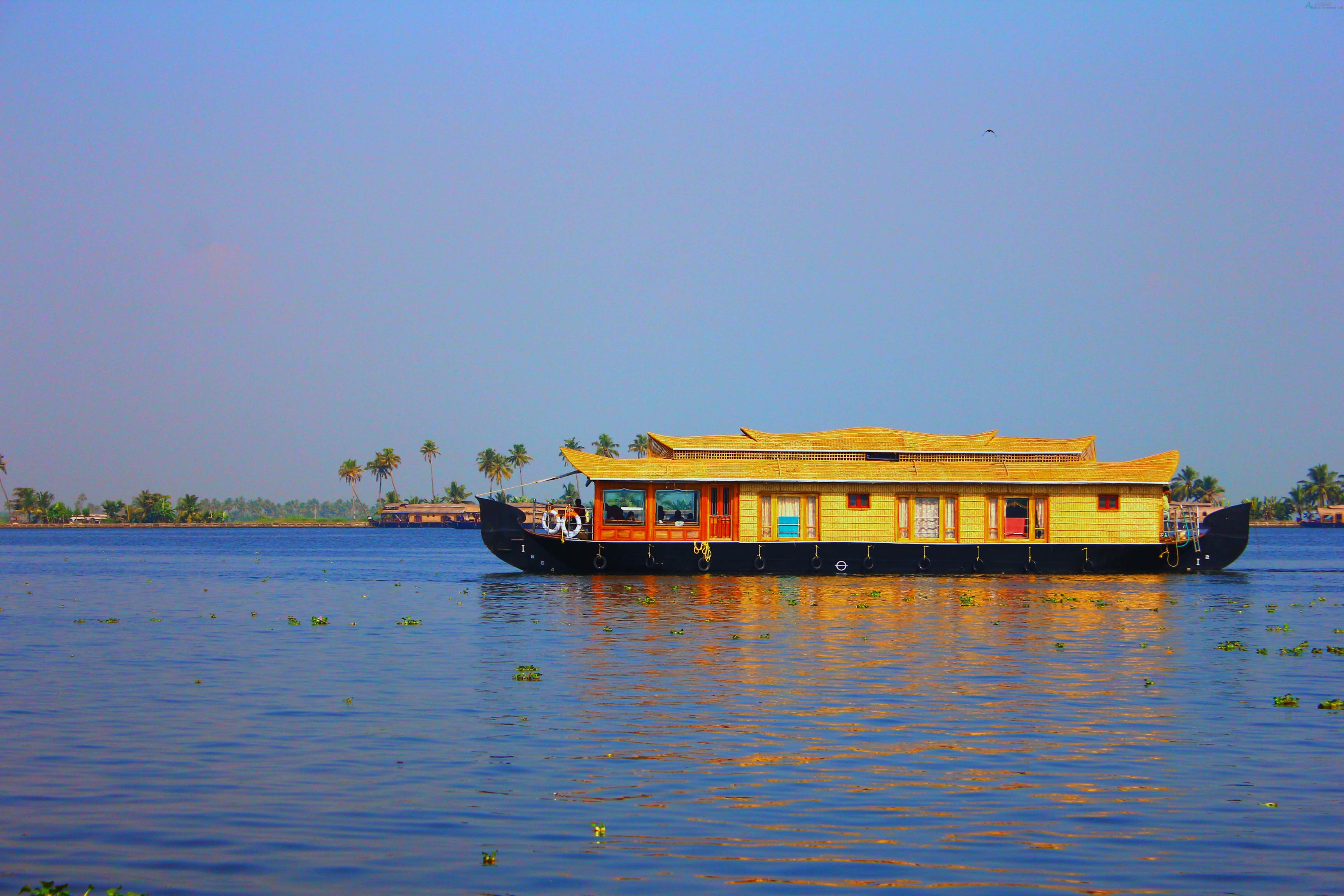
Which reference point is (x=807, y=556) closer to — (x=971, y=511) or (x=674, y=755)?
(x=971, y=511)

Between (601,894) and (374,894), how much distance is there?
1979mm

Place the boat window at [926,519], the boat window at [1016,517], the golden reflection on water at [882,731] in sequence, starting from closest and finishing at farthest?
the golden reflection on water at [882,731] < the boat window at [926,519] < the boat window at [1016,517]

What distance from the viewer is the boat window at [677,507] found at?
50.4 metres

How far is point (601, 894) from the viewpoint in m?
10.5

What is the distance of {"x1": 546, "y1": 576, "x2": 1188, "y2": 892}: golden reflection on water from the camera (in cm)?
1205

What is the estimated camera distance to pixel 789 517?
50.9 meters

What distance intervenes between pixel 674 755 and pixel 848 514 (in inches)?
1413

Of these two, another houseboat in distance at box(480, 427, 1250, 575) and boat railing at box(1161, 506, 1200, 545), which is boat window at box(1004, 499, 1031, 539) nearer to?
another houseboat in distance at box(480, 427, 1250, 575)

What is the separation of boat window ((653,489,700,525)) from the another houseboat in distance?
2.3 inches

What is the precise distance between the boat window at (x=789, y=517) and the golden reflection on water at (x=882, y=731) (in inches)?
575

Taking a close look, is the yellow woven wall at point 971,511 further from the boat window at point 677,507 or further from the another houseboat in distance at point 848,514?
the boat window at point 677,507

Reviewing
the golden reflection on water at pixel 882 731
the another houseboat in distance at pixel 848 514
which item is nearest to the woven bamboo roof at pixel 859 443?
the another houseboat in distance at pixel 848 514

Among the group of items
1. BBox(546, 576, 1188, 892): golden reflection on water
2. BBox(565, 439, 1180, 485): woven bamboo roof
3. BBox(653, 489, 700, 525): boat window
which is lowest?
BBox(546, 576, 1188, 892): golden reflection on water

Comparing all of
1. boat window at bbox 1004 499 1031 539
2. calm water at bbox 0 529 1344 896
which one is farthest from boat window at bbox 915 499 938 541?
calm water at bbox 0 529 1344 896
